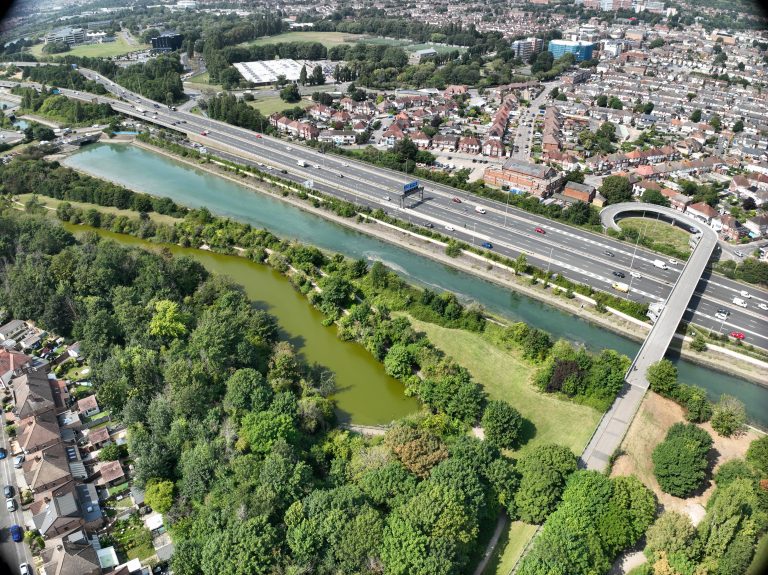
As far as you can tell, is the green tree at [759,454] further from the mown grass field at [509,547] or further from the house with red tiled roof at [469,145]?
the house with red tiled roof at [469,145]

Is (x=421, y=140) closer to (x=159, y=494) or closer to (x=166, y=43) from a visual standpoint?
(x=159, y=494)

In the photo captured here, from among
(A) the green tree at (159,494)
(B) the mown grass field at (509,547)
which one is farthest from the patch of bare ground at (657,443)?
(A) the green tree at (159,494)

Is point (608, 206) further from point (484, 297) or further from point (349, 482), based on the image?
point (349, 482)

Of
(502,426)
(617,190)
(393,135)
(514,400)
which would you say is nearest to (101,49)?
(393,135)

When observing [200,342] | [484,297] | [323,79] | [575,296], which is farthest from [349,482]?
[323,79]

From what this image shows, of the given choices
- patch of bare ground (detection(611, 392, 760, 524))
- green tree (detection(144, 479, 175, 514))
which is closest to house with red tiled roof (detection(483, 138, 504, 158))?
patch of bare ground (detection(611, 392, 760, 524))
